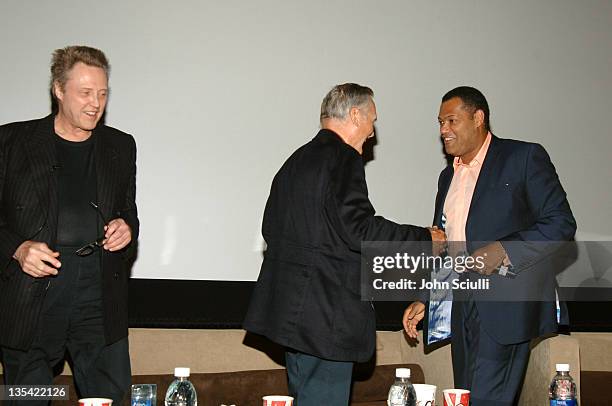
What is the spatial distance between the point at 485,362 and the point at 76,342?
1.56 meters

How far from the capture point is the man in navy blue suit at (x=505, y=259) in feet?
10.4

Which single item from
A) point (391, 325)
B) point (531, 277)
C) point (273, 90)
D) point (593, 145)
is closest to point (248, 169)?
point (273, 90)

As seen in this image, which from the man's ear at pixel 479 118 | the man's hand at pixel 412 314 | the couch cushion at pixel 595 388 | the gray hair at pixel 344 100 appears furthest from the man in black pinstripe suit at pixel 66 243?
the couch cushion at pixel 595 388

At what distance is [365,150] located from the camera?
4633mm

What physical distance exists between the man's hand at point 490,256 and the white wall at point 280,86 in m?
1.44

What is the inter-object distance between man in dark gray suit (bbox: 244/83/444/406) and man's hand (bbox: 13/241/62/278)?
727 mm

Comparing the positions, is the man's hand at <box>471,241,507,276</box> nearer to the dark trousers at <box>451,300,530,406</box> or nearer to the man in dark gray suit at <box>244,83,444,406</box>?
the dark trousers at <box>451,300,530,406</box>

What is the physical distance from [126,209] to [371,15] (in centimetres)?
228

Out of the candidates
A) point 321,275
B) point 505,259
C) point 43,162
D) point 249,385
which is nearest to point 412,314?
point 505,259

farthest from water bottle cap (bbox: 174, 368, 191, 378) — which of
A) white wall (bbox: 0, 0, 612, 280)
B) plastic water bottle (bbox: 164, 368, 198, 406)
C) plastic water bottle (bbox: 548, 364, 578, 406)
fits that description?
white wall (bbox: 0, 0, 612, 280)

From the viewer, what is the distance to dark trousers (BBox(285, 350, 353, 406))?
2797 millimetres

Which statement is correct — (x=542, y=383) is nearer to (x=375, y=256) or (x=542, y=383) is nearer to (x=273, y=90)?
(x=375, y=256)

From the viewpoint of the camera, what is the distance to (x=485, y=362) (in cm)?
320

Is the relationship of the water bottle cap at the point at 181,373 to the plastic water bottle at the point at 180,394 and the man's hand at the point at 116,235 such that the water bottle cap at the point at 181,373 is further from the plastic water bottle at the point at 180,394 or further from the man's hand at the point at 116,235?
the man's hand at the point at 116,235
